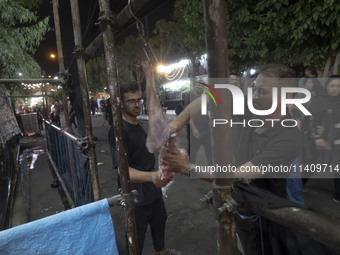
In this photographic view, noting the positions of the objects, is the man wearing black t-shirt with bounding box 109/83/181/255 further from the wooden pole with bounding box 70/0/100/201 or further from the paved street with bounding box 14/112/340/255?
the paved street with bounding box 14/112/340/255

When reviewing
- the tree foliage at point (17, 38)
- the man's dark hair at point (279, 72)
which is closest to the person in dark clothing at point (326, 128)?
the man's dark hair at point (279, 72)

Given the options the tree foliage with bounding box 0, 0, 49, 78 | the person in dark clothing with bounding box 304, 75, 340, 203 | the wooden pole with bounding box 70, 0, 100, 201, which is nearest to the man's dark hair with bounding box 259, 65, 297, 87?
the person in dark clothing with bounding box 304, 75, 340, 203

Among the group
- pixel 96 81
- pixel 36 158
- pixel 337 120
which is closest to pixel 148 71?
pixel 337 120

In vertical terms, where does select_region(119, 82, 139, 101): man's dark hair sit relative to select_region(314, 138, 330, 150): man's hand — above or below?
above

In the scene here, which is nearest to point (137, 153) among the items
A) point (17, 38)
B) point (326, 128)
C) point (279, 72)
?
point (279, 72)

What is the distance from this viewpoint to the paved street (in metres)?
3.40

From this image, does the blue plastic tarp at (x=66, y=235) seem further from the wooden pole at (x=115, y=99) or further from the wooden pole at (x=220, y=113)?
the wooden pole at (x=220, y=113)

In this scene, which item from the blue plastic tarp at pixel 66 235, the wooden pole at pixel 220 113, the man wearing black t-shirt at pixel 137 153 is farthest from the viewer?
the man wearing black t-shirt at pixel 137 153

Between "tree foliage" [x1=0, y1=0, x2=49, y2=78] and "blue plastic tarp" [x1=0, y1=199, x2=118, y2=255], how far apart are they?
39.9 ft

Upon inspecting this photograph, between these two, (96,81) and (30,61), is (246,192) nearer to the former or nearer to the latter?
(30,61)

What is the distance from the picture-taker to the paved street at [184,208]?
3404mm

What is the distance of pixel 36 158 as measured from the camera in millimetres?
9258

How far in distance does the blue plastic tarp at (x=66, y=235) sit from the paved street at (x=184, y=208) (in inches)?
72.6

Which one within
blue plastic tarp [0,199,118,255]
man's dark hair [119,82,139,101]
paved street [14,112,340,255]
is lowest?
paved street [14,112,340,255]
